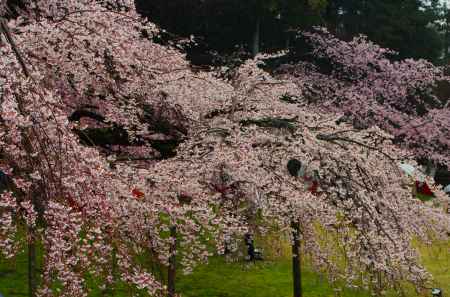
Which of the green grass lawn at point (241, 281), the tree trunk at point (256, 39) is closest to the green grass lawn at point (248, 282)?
the green grass lawn at point (241, 281)

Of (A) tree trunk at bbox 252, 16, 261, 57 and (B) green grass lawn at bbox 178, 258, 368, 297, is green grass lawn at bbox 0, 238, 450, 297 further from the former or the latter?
(A) tree trunk at bbox 252, 16, 261, 57

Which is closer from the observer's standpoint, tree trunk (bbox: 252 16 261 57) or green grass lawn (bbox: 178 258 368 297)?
green grass lawn (bbox: 178 258 368 297)

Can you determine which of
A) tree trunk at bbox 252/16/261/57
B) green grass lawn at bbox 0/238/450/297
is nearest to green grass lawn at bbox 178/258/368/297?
green grass lawn at bbox 0/238/450/297

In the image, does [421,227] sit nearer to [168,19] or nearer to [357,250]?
[357,250]

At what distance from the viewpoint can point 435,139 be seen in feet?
69.5

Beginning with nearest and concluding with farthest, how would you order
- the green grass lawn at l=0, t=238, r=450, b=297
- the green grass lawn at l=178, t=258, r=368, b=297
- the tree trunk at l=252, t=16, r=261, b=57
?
the green grass lawn at l=0, t=238, r=450, b=297
the green grass lawn at l=178, t=258, r=368, b=297
the tree trunk at l=252, t=16, r=261, b=57

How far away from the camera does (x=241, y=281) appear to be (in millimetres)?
10898

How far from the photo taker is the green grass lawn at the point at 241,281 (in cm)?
1007

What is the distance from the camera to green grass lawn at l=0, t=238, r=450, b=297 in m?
10.1

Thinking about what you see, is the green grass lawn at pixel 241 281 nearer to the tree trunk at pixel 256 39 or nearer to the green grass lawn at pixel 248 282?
the green grass lawn at pixel 248 282

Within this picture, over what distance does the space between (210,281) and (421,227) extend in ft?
14.9

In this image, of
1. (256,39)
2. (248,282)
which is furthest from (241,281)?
(256,39)

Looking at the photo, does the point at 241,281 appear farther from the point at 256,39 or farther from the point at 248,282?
the point at 256,39

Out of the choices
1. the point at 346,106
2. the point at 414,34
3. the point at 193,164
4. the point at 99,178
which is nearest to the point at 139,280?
the point at 99,178
